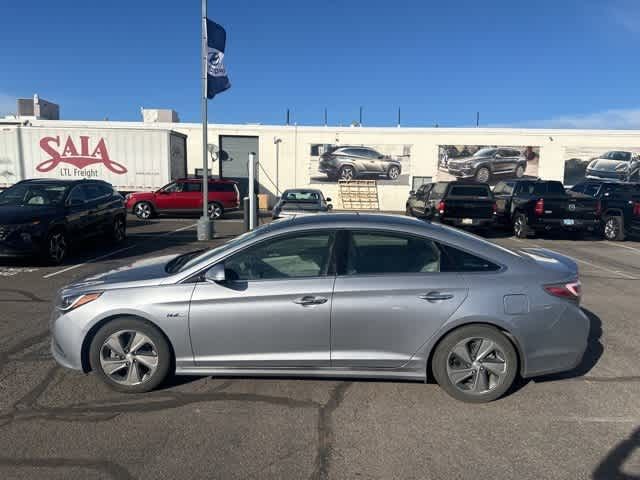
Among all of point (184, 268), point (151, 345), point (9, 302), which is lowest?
point (9, 302)

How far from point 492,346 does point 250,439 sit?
200 centimetres

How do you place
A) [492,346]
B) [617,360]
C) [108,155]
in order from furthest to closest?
[108,155] → [617,360] → [492,346]

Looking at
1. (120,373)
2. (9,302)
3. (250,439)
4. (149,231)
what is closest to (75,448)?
(120,373)

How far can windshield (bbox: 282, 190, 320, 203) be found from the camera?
12.6 metres

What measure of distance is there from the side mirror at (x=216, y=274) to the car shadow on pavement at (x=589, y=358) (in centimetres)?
298

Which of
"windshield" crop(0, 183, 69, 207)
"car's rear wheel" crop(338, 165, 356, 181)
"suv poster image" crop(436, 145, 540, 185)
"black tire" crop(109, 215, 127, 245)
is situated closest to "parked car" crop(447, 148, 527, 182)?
"suv poster image" crop(436, 145, 540, 185)

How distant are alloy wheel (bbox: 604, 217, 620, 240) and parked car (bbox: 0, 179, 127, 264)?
15.3 metres

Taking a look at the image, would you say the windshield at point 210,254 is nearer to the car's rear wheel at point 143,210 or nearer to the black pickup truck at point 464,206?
the black pickup truck at point 464,206

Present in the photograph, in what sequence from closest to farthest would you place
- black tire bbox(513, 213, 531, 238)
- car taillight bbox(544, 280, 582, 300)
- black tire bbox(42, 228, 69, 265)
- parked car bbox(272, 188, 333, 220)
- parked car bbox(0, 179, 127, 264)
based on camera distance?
car taillight bbox(544, 280, 582, 300) < parked car bbox(0, 179, 127, 264) < black tire bbox(42, 228, 69, 265) < parked car bbox(272, 188, 333, 220) < black tire bbox(513, 213, 531, 238)

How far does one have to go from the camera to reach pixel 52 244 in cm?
906

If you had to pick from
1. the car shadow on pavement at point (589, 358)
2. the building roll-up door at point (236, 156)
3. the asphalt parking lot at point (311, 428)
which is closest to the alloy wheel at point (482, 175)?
the building roll-up door at point (236, 156)

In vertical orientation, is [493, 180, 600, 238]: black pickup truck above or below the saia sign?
below

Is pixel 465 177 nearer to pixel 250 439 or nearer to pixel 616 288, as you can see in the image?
pixel 616 288

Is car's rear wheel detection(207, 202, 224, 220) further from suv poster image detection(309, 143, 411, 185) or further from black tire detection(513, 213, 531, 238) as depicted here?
black tire detection(513, 213, 531, 238)
